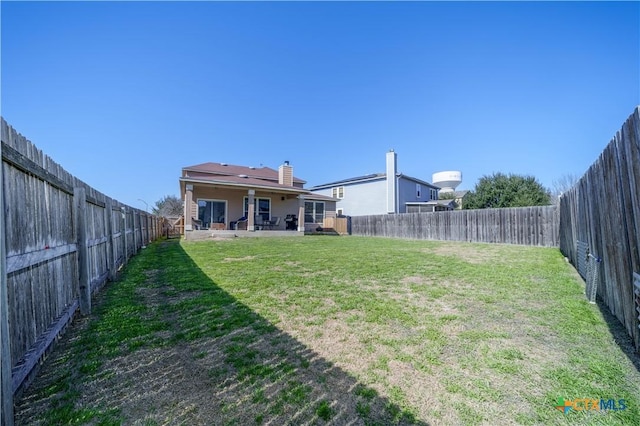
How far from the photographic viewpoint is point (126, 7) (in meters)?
6.53

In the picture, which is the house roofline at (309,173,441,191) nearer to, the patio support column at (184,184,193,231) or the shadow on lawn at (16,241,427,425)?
the patio support column at (184,184,193,231)

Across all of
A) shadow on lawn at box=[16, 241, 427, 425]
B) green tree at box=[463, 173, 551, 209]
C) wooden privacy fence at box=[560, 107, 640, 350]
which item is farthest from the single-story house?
green tree at box=[463, 173, 551, 209]

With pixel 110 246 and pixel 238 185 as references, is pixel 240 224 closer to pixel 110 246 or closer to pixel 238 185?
pixel 238 185

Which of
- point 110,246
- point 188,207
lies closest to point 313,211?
point 188,207

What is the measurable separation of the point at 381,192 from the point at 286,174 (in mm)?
9758

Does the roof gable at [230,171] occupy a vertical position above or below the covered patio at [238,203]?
above

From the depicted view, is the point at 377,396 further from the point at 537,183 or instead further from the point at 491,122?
the point at 537,183

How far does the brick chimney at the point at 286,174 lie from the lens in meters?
20.1

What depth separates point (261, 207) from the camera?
18.6 metres

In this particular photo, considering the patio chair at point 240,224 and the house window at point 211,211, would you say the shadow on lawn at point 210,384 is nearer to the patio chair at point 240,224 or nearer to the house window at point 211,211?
the patio chair at point 240,224

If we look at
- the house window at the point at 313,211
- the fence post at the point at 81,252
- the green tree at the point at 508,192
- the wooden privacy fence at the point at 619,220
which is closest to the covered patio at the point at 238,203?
the house window at the point at 313,211

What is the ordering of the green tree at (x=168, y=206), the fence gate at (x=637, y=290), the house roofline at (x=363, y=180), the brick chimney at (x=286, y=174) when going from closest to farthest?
the fence gate at (x=637, y=290) < the brick chimney at (x=286, y=174) < the house roofline at (x=363, y=180) < the green tree at (x=168, y=206)

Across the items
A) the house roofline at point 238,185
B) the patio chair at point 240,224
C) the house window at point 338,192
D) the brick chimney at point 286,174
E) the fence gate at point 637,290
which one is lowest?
the fence gate at point 637,290

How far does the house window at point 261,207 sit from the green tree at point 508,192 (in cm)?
1949
